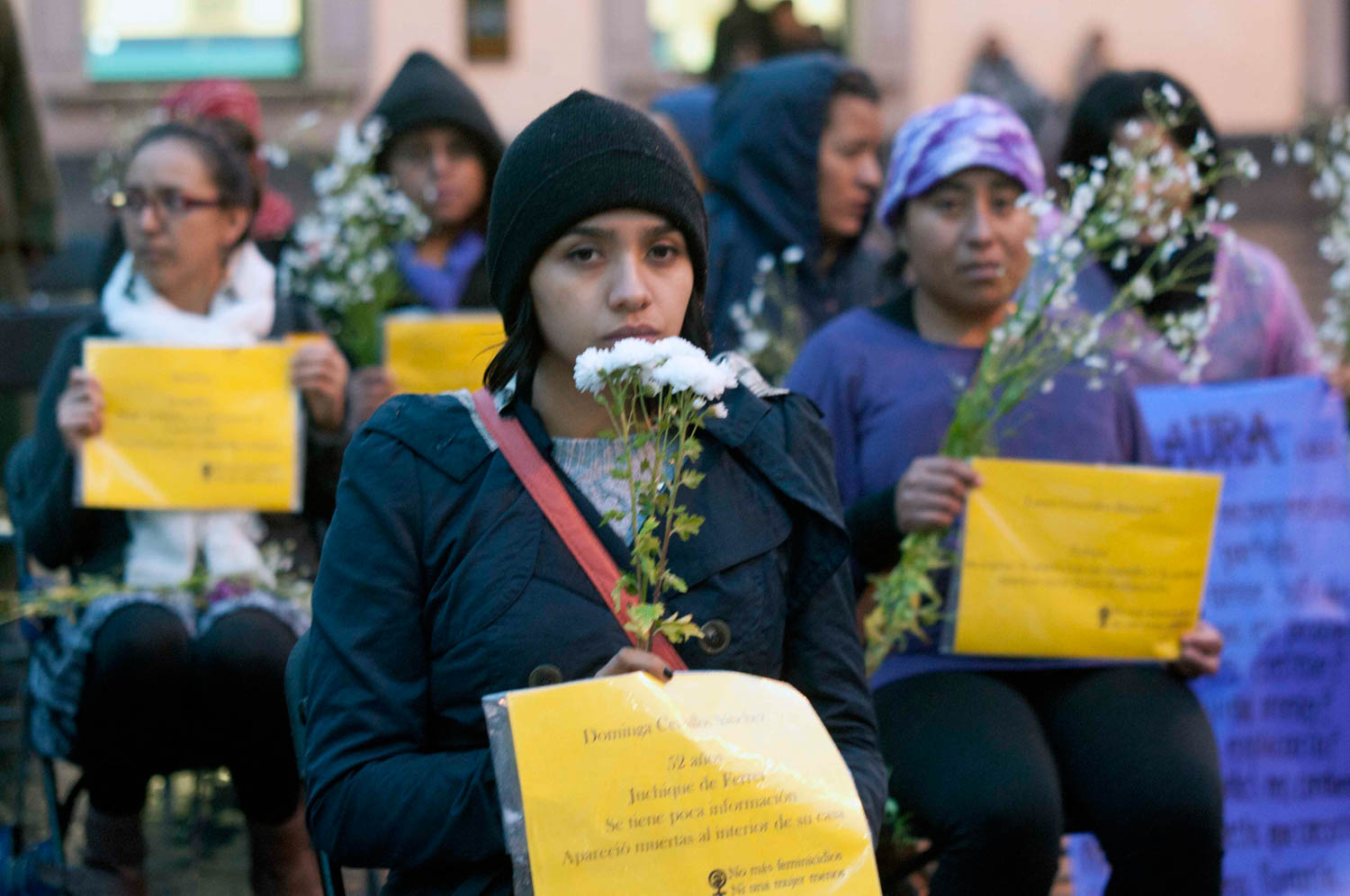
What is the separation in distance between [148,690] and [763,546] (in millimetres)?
1681

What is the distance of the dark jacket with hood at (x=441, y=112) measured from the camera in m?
4.89

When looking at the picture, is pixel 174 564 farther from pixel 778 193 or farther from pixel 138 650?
pixel 778 193

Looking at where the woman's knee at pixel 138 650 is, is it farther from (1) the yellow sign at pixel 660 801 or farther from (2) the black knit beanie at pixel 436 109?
(2) the black knit beanie at pixel 436 109

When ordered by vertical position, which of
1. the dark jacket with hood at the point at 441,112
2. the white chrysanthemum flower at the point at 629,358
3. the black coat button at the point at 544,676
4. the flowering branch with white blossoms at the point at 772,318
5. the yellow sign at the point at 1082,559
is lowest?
the yellow sign at the point at 1082,559

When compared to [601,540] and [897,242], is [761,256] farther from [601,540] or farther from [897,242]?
[601,540]

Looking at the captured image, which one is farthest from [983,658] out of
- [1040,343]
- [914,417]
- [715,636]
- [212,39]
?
[212,39]

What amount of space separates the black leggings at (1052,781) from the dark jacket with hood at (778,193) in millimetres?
1518

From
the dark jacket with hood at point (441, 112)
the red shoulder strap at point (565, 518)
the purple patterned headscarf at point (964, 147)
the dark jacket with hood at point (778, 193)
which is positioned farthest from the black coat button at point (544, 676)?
the dark jacket with hood at point (441, 112)

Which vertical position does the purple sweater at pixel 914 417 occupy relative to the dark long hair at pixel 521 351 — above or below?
below

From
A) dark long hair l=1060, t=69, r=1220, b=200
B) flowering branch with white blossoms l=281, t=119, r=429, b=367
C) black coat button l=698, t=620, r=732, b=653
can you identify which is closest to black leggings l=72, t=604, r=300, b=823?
flowering branch with white blossoms l=281, t=119, r=429, b=367

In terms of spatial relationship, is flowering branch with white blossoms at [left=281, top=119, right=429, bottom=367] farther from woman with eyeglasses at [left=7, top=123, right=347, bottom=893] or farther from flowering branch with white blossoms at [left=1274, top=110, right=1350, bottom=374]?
flowering branch with white blossoms at [left=1274, top=110, right=1350, bottom=374]

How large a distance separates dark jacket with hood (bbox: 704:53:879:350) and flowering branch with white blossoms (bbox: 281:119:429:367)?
891mm

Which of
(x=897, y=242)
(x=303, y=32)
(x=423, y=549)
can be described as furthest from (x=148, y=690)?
(x=303, y=32)

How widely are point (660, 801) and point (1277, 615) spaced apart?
2295mm
